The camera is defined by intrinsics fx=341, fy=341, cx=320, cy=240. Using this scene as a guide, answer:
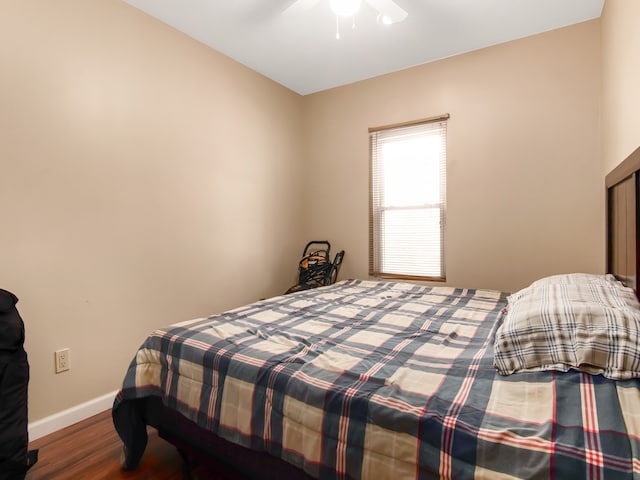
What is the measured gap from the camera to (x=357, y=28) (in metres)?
2.61

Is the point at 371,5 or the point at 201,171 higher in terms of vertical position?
the point at 371,5

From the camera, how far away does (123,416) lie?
1.56 meters

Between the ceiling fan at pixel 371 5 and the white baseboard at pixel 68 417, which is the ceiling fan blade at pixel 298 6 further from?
the white baseboard at pixel 68 417

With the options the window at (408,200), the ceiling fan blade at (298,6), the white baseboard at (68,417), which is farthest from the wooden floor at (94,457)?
the ceiling fan blade at (298,6)

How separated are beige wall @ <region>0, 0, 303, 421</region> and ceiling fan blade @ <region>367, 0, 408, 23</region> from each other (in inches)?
59.5

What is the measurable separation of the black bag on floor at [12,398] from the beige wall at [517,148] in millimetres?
2933

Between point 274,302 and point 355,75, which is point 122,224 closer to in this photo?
point 274,302

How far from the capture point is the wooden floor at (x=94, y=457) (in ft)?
5.18

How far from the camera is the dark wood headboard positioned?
1.53m

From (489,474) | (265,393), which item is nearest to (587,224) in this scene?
(489,474)

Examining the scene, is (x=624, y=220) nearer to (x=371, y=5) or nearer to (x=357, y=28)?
(x=371, y=5)

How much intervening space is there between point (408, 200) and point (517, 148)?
3.22ft

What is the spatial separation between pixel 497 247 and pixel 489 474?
2.39 metres

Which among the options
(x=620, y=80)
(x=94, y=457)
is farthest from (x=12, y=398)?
(x=620, y=80)
